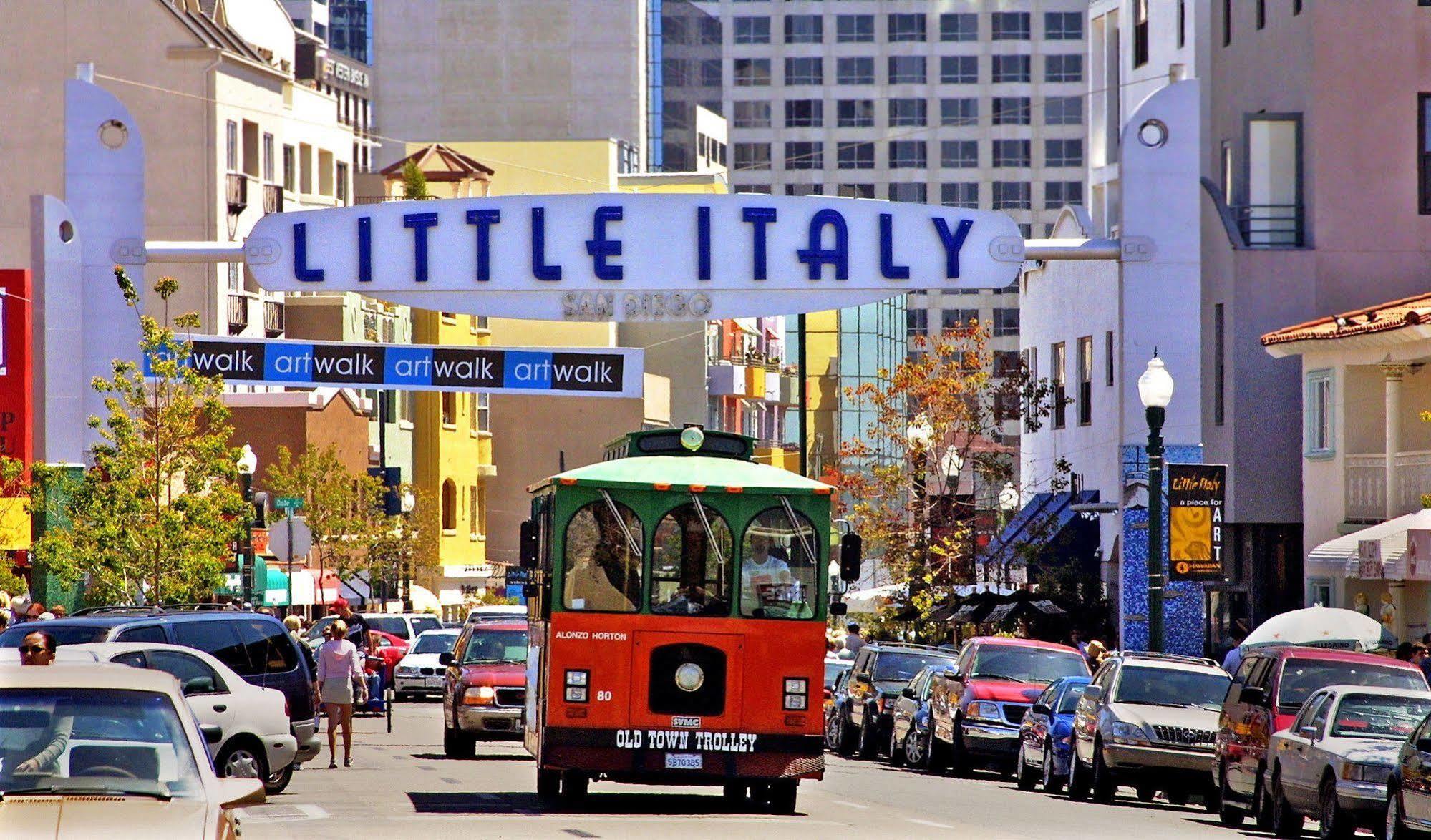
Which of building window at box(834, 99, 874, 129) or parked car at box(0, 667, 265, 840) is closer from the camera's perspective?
parked car at box(0, 667, 265, 840)

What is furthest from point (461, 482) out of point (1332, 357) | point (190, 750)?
point (190, 750)

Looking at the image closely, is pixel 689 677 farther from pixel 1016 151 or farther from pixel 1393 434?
pixel 1016 151

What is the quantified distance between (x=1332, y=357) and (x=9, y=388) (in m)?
22.8

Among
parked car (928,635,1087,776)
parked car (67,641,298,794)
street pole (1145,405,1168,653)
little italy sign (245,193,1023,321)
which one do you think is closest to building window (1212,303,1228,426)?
parked car (928,635,1087,776)

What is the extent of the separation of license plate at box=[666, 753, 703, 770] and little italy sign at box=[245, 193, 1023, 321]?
27.3 feet

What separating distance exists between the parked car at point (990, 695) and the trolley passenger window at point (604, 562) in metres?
9.76

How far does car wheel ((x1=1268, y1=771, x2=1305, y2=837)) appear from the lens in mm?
21750

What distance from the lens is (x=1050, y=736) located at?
91.8ft

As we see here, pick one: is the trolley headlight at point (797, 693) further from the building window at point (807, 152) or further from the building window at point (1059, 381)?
the building window at point (807, 152)

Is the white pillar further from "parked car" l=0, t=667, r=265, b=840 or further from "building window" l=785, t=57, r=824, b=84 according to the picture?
"building window" l=785, t=57, r=824, b=84

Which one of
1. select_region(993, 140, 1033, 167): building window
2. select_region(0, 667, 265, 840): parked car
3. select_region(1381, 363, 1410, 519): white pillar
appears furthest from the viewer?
select_region(993, 140, 1033, 167): building window

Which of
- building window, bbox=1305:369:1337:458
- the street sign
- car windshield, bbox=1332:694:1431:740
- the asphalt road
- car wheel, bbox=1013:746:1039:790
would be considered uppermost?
building window, bbox=1305:369:1337:458

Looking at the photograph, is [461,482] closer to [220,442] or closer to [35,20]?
[35,20]

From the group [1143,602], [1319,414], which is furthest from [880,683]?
[1319,414]
